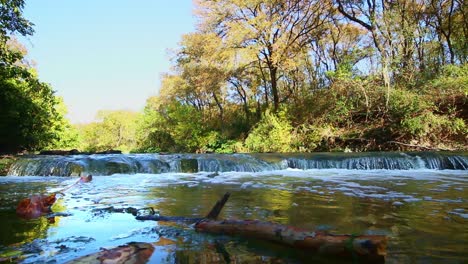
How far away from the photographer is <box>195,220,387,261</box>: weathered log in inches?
117

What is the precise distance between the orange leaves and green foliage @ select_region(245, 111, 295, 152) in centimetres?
1846

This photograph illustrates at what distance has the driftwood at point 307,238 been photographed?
297 cm

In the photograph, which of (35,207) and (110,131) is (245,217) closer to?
(35,207)

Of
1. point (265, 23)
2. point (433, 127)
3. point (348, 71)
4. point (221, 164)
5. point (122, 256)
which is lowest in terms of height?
point (122, 256)

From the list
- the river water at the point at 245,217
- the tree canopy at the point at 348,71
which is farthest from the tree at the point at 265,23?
the river water at the point at 245,217

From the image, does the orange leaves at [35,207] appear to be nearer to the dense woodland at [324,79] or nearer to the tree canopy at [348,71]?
the dense woodland at [324,79]

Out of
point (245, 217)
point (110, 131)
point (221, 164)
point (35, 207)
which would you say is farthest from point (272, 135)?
point (110, 131)

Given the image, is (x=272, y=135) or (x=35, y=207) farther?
(x=272, y=135)

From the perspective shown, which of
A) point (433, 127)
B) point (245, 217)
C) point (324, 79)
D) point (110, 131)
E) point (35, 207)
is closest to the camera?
point (245, 217)

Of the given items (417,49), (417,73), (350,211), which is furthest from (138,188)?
(417,49)

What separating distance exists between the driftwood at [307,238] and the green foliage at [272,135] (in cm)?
1932

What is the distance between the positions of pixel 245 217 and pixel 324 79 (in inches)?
949

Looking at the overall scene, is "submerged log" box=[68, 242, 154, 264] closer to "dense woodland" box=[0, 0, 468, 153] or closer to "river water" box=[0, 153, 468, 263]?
"river water" box=[0, 153, 468, 263]

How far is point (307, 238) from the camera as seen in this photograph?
329cm
